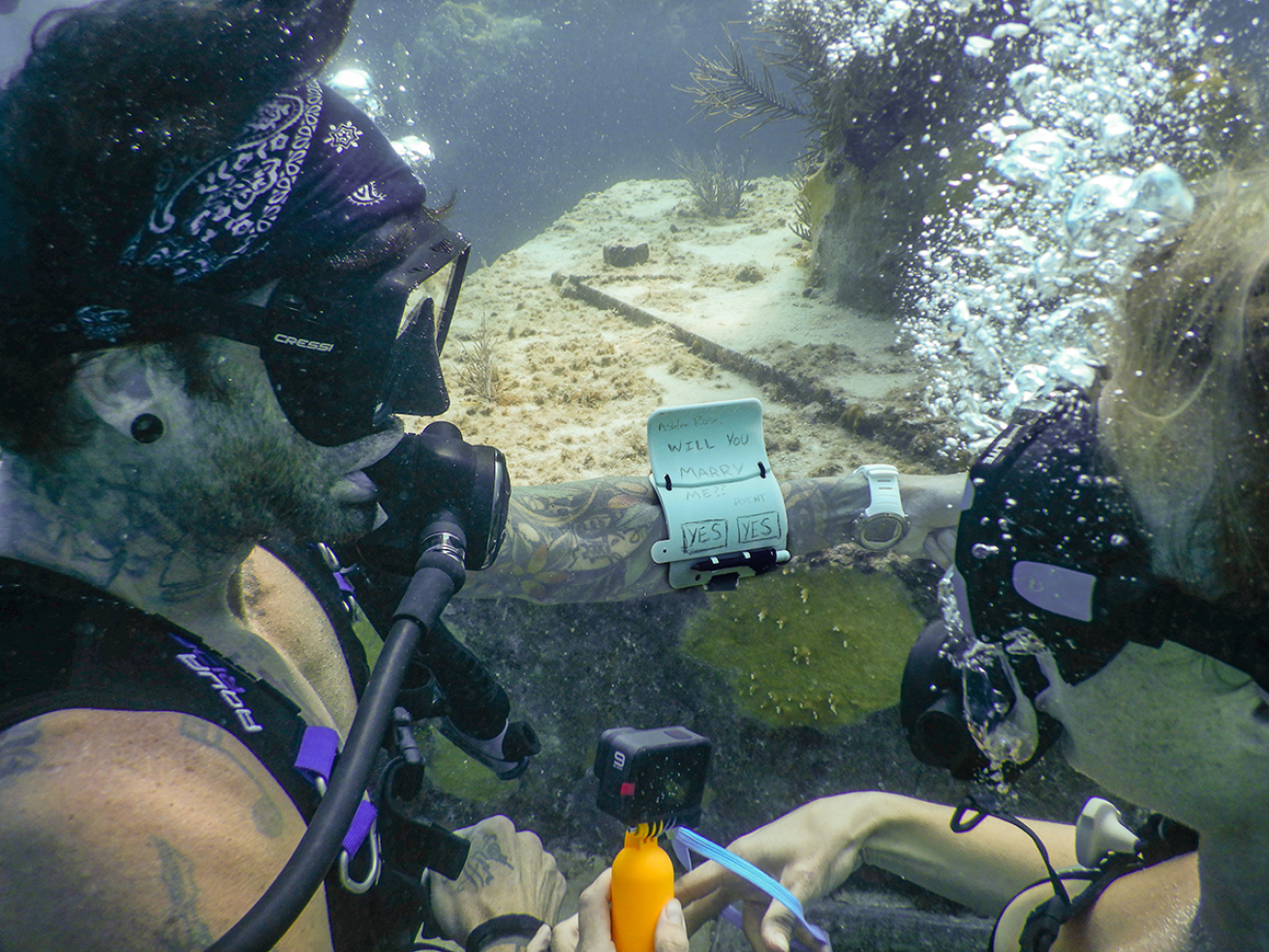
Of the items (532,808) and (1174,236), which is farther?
(532,808)

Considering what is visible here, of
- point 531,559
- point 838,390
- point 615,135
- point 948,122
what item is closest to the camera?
point 531,559

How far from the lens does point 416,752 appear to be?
149cm


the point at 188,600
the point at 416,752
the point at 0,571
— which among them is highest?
the point at 0,571

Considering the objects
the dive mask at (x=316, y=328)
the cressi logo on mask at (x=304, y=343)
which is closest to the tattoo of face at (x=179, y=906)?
the dive mask at (x=316, y=328)

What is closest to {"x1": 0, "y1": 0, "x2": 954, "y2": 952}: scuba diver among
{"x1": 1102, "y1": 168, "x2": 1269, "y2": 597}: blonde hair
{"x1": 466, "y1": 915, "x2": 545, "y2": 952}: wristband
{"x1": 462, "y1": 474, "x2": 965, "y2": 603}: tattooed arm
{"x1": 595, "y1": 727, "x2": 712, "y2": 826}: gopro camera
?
{"x1": 466, "y1": 915, "x2": 545, "y2": 952}: wristband

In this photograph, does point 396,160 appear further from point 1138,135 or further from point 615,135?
point 615,135

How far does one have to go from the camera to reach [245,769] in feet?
3.49

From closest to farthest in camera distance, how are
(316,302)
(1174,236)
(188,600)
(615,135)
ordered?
(1174,236) → (316,302) → (188,600) → (615,135)

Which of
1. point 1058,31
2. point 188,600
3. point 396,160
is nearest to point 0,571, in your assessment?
point 188,600

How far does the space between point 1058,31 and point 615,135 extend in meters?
31.5

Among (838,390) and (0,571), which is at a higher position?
(0,571)

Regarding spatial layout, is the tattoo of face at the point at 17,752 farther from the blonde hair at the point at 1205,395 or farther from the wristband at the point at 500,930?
the blonde hair at the point at 1205,395

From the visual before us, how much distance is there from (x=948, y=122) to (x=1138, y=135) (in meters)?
1.70

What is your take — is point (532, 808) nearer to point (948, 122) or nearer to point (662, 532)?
point (662, 532)
